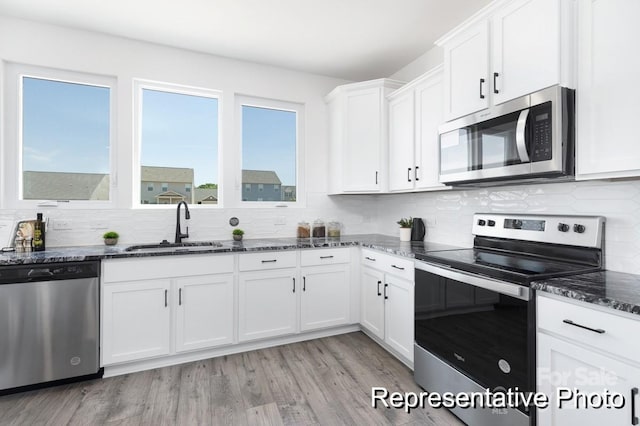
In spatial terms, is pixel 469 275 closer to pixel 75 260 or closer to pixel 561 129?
pixel 561 129

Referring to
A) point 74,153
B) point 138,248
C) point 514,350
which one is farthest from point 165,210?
point 514,350

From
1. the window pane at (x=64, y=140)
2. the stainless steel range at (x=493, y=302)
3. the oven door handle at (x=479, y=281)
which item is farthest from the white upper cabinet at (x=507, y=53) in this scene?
the window pane at (x=64, y=140)

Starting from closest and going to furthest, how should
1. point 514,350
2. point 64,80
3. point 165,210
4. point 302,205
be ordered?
point 514,350
point 64,80
point 165,210
point 302,205

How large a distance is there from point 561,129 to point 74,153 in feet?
11.6

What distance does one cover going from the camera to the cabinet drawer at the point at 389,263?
2.31 m

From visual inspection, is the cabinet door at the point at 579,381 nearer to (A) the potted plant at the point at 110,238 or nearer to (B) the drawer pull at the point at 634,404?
(B) the drawer pull at the point at 634,404

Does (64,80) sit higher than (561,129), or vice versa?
(64,80)

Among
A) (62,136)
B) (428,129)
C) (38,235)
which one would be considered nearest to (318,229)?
(428,129)

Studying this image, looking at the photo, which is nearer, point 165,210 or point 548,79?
point 548,79

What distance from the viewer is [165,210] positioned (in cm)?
293

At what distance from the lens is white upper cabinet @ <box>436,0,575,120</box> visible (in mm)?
1568

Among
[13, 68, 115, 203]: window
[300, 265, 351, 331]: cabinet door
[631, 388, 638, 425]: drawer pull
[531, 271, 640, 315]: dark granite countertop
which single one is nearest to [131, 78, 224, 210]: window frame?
[13, 68, 115, 203]: window

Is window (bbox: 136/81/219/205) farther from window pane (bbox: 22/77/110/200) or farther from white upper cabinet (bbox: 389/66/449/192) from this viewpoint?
white upper cabinet (bbox: 389/66/449/192)

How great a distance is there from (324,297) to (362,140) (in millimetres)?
1593
